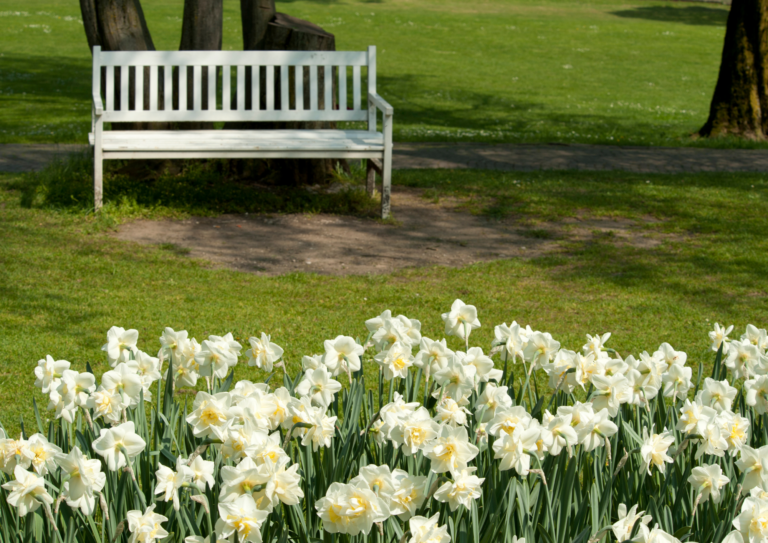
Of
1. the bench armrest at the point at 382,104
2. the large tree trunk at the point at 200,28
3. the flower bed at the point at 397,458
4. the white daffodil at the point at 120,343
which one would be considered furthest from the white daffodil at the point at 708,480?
the large tree trunk at the point at 200,28

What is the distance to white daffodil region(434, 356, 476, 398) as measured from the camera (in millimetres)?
2082

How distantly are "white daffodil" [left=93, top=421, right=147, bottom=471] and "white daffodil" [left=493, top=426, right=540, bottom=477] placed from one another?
0.76m

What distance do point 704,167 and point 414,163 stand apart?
3.38 metres

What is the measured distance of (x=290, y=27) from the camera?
7898 mm

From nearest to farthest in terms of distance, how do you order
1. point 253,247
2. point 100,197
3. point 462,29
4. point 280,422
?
point 280,422 → point 253,247 → point 100,197 → point 462,29

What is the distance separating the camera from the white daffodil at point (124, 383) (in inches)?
79.0

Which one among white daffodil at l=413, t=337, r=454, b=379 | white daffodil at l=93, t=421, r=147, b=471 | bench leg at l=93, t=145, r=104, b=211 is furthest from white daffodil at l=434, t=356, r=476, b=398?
→ bench leg at l=93, t=145, r=104, b=211

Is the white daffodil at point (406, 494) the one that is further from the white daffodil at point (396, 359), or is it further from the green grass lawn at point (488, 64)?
the green grass lawn at point (488, 64)

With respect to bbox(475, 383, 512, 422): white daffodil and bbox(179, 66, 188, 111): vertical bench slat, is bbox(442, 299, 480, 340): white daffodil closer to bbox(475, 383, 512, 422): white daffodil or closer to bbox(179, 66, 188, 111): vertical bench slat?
bbox(475, 383, 512, 422): white daffodil

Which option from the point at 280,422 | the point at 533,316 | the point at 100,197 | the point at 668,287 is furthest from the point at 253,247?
the point at 280,422

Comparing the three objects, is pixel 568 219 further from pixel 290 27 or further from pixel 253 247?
pixel 290 27

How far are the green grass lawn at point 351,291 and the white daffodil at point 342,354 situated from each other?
175 centimetres

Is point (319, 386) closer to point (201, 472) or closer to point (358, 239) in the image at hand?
point (201, 472)

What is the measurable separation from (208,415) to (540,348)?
99cm
